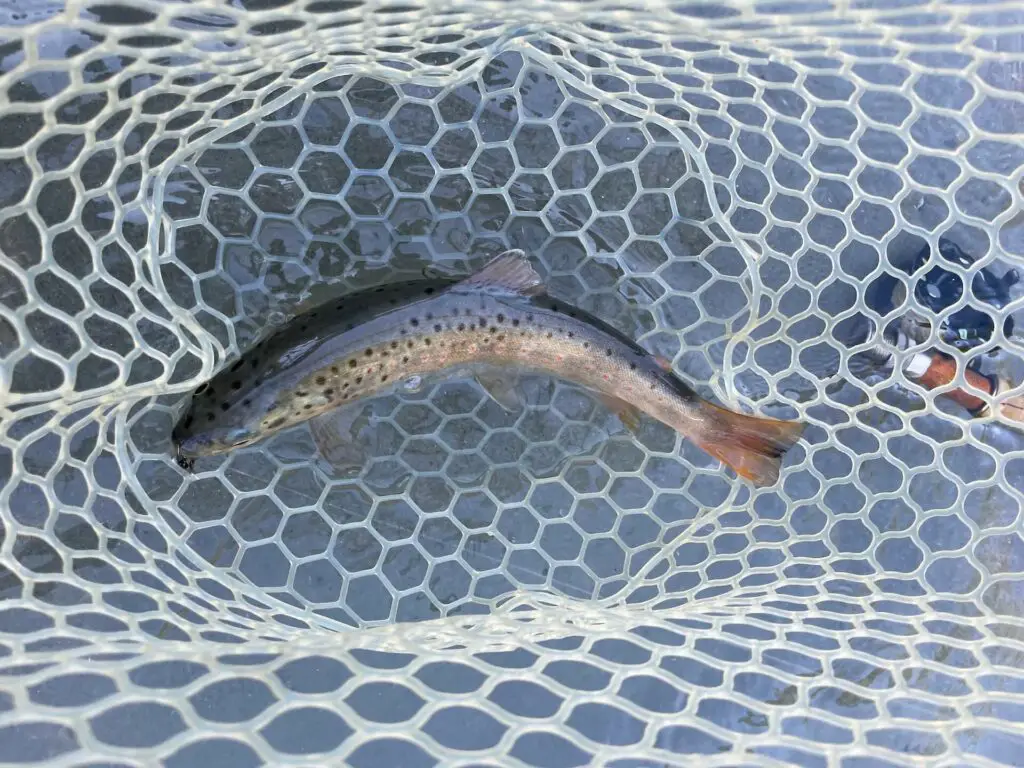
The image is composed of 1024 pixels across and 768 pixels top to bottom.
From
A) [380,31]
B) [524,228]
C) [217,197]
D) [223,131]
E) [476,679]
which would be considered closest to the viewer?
[380,31]

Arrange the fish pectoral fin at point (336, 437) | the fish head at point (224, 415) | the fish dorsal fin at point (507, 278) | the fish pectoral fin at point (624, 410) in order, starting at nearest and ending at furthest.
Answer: the fish head at point (224, 415), the fish dorsal fin at point (507, 278), the fish pectoral fin at point (336, 437), the fish pectoral fin at point (624, 410)

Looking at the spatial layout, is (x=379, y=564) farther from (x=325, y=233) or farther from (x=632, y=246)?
(x=632, y=246)

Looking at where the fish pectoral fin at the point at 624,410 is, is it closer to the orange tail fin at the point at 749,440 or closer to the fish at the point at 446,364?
the fish at the point at 446,364

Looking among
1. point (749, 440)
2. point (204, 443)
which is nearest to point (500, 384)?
point (749, 440)

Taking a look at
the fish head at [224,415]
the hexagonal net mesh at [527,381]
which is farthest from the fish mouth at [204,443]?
the hexagonal net mesh at [527,381]

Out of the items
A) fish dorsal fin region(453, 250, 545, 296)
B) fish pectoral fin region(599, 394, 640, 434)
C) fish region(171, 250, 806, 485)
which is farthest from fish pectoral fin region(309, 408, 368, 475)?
fish pectoral fin region(599, 394, 640, 434)

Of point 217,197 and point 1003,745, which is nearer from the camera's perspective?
point 1003,745

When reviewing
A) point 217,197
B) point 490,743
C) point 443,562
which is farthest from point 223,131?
point 490,743

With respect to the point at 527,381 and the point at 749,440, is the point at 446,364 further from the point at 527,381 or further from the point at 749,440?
the point at 749,440
